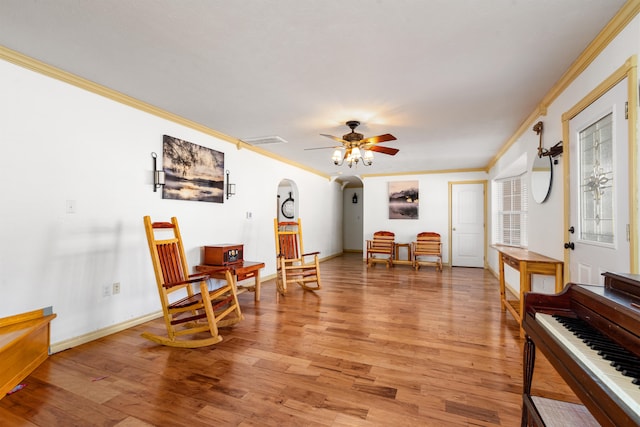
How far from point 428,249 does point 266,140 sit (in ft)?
14.4

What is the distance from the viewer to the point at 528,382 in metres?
1.48

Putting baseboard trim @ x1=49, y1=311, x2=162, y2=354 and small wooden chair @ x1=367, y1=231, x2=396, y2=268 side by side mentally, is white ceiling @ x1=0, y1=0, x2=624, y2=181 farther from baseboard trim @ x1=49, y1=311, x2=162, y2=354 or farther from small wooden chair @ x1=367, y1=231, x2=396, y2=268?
small wooden chair @ x1=367, y1=231, x2=396, y2=268

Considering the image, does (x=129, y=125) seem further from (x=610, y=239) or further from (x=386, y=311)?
(x=610, y=239)

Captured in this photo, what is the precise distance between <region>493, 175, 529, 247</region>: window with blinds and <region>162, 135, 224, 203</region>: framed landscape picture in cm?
440

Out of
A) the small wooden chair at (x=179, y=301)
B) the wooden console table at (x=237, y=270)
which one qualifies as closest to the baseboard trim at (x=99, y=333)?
the small wooden chair at (x=179, y=301)

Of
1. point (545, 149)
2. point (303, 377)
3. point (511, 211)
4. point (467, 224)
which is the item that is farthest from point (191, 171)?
point (467, 224)

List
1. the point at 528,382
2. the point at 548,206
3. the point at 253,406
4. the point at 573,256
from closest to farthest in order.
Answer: the point at 528,382, the point at 253,406, the point at 573,256, the point at 548,206

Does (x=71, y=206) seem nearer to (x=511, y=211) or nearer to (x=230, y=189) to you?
(x=230, y=189)

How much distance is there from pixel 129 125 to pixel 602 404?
3792 millimetres

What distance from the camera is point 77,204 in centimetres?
258

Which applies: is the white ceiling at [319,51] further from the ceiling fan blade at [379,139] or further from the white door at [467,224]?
the white door at [467,224]

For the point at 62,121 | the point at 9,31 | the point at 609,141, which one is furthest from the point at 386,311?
the point at 9,31

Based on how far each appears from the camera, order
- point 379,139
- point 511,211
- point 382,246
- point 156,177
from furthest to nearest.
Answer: point 382,246 → point 511,211 → point 379,139 → point 156,177

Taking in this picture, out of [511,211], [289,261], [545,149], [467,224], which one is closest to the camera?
[545,149]
